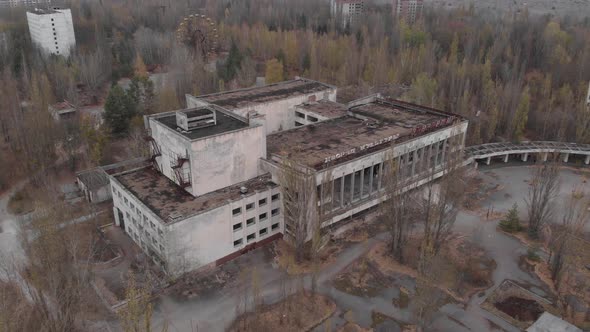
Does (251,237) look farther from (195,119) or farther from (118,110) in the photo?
(118,110)

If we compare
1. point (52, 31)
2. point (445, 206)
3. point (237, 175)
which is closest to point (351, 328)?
point (445, 206)

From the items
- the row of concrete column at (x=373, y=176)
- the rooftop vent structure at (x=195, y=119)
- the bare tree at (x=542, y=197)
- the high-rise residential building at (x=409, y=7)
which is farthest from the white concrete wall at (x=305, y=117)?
the high-rise residential building at (x=409, y=7)

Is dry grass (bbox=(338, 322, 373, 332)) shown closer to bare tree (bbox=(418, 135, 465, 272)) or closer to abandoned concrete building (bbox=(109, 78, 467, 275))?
bare tree (bbox=(418, 135, 465, 272))

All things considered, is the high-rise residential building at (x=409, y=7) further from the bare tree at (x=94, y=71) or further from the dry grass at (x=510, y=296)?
the dry grass at (x=510, y=296)

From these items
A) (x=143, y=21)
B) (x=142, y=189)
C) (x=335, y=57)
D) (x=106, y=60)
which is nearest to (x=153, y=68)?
(x=106, y=60)

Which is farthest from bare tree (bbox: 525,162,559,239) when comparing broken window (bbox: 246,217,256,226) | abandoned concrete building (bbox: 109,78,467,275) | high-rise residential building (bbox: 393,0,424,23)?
high-rise residential building (bbox: 393,0,424,23)

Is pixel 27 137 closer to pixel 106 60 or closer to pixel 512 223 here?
pixel 106 60

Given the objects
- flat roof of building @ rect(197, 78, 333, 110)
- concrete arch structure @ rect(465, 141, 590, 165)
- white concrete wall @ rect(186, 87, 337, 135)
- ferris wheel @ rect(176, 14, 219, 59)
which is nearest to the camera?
white concrete wall @ rect(186, 87, 337, 135)
